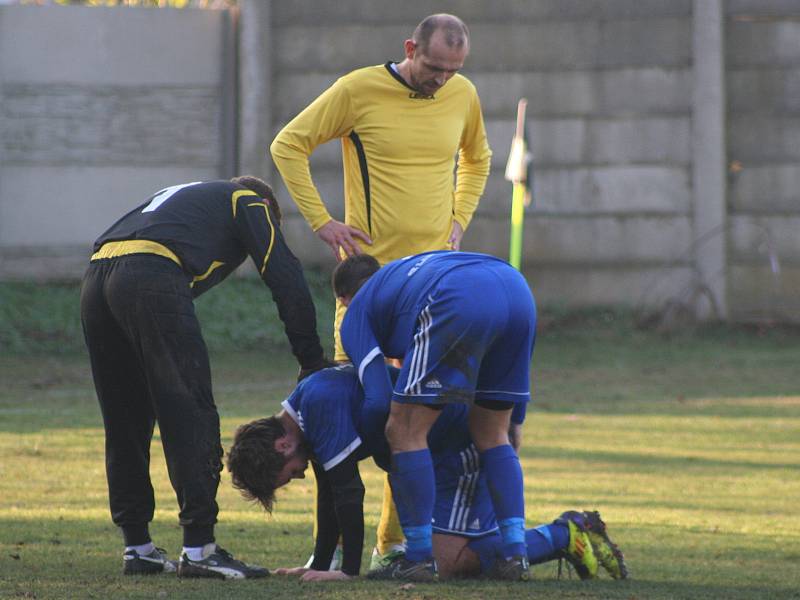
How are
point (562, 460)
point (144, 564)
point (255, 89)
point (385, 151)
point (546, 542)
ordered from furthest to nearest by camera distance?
point (255, 89)
point (562, 460)
point (385, 151)
point (546, 542)
point (144, 564)

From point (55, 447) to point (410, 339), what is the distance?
5.84 m

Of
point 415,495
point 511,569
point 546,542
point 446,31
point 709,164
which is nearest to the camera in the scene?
point 415,495

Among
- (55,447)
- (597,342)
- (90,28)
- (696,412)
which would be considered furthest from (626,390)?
(90,28)

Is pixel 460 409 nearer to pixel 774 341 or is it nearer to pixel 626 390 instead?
pixel 626 390

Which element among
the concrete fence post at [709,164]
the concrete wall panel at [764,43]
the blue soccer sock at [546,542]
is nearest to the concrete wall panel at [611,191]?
the concrete fence post at [709,164]

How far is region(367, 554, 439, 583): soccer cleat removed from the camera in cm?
542

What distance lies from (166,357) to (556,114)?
14.0 meters

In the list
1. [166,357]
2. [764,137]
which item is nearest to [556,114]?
[764,137]

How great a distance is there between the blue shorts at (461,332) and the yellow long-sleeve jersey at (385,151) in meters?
0.93

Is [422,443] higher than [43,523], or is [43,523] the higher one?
[422,443]

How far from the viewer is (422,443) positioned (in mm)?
5480

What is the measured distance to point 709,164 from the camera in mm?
18766

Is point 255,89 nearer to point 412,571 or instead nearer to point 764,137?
point 764,137

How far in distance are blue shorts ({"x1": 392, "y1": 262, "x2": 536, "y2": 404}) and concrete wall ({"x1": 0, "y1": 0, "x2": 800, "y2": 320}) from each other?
1333 cm
